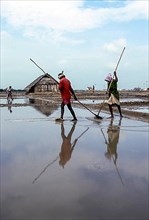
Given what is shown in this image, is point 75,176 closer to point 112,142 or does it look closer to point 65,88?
point 112,142

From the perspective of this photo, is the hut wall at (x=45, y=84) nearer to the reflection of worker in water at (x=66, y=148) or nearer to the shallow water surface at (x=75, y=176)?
the reflection of worker in water at (x=66, y=148)

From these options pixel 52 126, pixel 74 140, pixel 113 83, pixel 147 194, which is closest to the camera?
pixel 147 194

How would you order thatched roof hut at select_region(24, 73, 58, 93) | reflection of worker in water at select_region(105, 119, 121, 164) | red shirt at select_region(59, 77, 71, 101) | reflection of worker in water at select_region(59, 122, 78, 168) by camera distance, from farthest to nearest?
1. thatched roof hut at select_region(24, 73, 58, 93)
2. red shirt at select_region(59, 77, 71, 101)
3. reflection of worker in water at select_region(105, 119, 121, 164)
4. reflection of worker in water at select_region(59, 122, 78, 168)

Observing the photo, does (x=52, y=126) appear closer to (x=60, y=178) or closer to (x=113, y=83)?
(x=113, y=83)

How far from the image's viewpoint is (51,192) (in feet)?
14.9

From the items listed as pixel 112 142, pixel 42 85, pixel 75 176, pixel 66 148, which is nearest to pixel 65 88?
pixel 112 142

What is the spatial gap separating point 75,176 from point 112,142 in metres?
2.92

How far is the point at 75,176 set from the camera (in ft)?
17.1

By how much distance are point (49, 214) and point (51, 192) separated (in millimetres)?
711

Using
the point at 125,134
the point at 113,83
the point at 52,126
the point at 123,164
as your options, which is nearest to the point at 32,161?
the point at 123,164

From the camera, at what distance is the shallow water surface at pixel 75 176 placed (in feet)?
12.9

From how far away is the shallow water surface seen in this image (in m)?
3.94

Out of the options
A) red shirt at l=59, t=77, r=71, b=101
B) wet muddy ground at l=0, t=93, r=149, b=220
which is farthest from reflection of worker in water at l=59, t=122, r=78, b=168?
red shirt at l=59, t=77, r=71, b=101

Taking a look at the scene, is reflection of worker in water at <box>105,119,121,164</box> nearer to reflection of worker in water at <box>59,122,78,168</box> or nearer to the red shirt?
reflection of worker in water at <box>59,122,78,168</box>
